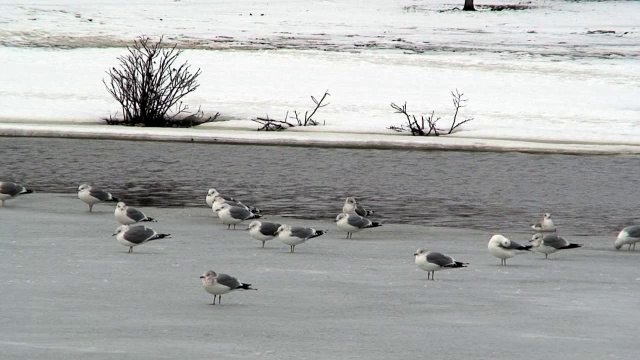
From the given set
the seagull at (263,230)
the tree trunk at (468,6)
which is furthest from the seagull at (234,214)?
the tree trunk at (468,6)

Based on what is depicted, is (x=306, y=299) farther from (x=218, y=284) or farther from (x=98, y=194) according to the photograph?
(x=98, y=194)

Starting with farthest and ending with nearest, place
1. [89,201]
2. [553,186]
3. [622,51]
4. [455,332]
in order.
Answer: [622,51], [553,186], [89,201], [455,332]

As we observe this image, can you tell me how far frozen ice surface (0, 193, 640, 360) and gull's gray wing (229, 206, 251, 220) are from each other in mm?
235

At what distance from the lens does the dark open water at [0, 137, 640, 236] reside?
50.3 feet

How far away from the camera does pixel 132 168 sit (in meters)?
19.2

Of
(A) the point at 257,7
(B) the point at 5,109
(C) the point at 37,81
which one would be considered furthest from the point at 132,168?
(A) the point at 257,7

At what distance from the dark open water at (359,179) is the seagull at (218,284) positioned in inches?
230

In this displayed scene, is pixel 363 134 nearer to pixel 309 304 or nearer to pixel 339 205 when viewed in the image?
pixel 339 205

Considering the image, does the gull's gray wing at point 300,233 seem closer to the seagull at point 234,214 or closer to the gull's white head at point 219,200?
the seagull at point 234,214

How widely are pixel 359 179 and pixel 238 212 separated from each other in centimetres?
584

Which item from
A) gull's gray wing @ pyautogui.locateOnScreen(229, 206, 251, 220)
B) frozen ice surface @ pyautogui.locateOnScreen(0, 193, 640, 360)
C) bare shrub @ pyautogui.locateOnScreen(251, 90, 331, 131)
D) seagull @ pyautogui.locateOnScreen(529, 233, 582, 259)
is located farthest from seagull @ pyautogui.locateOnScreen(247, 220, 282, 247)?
bare shrub @ pyautogui.locateOnScreen(251, 90, 331, 131)

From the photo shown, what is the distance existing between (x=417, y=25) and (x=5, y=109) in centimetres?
2386

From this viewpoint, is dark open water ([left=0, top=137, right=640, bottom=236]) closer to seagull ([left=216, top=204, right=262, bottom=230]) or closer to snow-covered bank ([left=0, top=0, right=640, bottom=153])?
snow-covered bank ([left=0, top=0, right=640, bottom=153])

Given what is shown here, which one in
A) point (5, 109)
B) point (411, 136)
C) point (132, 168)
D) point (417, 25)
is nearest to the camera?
point (132, 168)
